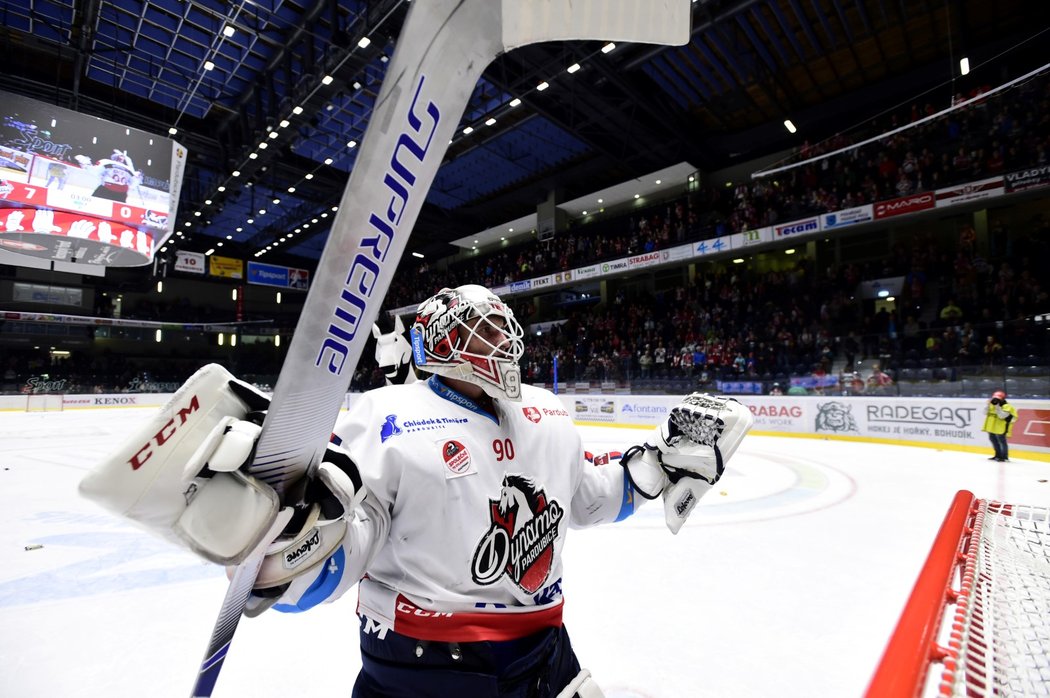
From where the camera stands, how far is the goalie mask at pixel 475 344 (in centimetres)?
120

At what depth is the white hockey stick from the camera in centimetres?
63

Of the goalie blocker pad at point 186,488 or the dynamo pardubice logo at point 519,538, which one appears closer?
the goalie blocker pad at point 186,488

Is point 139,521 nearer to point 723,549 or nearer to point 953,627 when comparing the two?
point 953,627

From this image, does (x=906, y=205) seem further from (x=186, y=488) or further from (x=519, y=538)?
(x=186, y=488)

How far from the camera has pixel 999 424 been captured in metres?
6.50

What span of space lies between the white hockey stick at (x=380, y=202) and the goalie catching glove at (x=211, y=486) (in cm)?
3

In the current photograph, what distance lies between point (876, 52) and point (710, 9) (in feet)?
17.4

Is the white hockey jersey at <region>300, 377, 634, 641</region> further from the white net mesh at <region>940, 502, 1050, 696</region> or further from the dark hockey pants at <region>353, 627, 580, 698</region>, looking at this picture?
the white net mesh at <region>940, 502, 1050, 696</region>

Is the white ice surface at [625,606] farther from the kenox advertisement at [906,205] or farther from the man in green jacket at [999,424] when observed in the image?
the kenox advertisement at [906,205]

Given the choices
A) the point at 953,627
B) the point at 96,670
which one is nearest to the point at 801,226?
the point at 953,627

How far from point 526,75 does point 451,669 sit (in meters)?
12.6

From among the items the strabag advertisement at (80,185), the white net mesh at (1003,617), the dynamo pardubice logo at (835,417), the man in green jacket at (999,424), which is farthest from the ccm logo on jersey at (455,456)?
the strabag advertisement at (80,185)

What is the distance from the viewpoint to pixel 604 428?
1204cm

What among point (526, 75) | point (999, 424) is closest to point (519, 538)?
point (999, 424)
